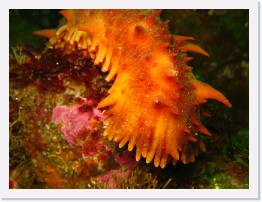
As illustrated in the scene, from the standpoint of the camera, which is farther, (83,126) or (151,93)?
(83,126)

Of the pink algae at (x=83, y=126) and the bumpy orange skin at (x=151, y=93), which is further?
the pink algae at (x=83, y=126)

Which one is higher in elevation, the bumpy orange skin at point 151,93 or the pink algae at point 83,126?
the bumpy orange skin at point 151,93

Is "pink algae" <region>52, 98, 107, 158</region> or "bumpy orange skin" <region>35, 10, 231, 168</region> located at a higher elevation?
"bumpy orange skin" <region>35, 10, 231, 168</region>

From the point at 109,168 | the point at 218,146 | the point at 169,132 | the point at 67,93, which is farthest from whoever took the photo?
the point at 218,146

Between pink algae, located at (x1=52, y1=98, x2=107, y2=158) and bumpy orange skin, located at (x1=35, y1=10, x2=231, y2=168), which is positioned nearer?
bumpy orange skin, located at (x1=35, y1=10, x2=231, y2=168)

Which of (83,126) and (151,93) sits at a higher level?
(151,93)

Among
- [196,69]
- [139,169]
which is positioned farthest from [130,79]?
[196,69]

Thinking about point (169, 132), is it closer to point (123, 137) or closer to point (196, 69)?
point (123, 137)
